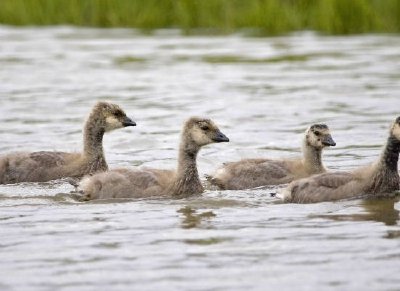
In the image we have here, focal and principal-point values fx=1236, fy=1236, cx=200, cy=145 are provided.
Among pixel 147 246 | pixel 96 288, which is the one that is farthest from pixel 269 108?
pixel 96 288

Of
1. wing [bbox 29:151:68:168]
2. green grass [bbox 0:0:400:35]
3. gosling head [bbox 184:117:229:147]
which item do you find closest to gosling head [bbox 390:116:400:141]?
gosling head [bbox 184:117:229:147]

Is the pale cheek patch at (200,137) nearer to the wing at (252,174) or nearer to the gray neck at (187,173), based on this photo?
the gray neck at (187,173)

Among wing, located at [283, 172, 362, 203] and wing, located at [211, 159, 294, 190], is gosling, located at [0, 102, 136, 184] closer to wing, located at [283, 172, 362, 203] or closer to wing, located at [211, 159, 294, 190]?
wing, located at [211, 159, 294, 190]

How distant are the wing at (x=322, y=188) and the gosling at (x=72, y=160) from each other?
2.44m

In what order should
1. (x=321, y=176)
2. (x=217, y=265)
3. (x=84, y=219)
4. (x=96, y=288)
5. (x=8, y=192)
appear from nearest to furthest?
(x=96, y=288), (x=217, y=265), (x=84, y=219), (x=321, y=176), (x=8, y=192)

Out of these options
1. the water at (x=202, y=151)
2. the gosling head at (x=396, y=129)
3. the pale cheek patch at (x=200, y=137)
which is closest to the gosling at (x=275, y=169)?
the water at (x=202, y=151)

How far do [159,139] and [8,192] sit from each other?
420 cm

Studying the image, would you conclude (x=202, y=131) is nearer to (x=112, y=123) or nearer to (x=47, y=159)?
(x=112, y=123)

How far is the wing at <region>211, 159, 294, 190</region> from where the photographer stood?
43.7 ft

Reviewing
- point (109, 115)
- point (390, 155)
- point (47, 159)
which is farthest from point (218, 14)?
point (390, 155)

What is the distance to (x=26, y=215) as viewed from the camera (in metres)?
11.5

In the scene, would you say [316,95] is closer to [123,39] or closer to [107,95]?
[107,95]

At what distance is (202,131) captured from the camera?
1284cm

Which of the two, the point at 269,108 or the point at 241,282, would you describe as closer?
the point at 241,282
